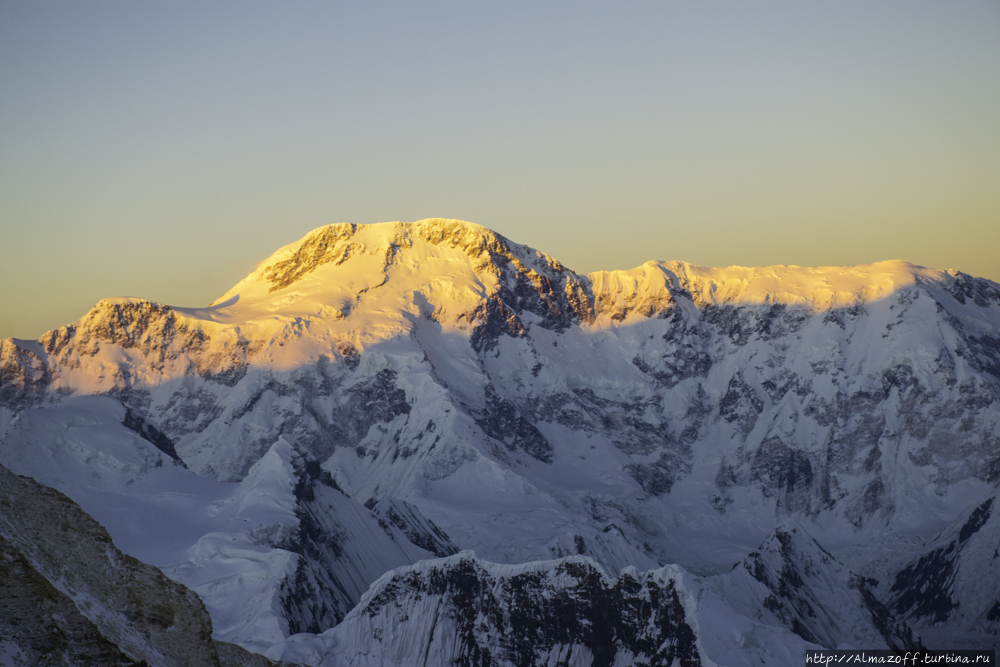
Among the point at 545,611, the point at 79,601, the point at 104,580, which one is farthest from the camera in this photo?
the point at 545,611

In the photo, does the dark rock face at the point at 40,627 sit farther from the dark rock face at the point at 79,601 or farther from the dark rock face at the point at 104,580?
the dark rock face at the point at 104,580

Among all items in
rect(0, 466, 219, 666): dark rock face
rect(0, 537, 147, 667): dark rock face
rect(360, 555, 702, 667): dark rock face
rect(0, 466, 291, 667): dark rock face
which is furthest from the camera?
rect(360, 555, 702, 667): dark rock face

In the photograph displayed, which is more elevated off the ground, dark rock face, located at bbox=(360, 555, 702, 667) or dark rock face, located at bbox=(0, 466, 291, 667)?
dark rock face, located at bbox=(0, 466, 291, 667)

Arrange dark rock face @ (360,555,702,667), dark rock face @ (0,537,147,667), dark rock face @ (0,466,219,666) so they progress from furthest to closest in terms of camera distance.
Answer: dark rock face @ (360,555,702,667) → dark rock face @ (0,466,219,666) → dark rock face @ (0,537,147,667)

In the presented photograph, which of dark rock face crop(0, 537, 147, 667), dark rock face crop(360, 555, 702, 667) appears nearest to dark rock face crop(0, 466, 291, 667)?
dark rock face crop(0, 537, 147, 667)

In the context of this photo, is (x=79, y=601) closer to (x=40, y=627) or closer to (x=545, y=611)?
(x=40, y=627)

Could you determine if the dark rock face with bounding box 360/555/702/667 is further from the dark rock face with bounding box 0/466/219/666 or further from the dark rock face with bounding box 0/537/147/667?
the dark rock face with bounding box 0/537/147/667

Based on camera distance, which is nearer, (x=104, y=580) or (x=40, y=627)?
(x=40, y=627)

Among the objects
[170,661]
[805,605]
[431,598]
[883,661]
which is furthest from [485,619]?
[170,661]

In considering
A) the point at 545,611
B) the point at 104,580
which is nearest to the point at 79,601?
the point at 104,580
